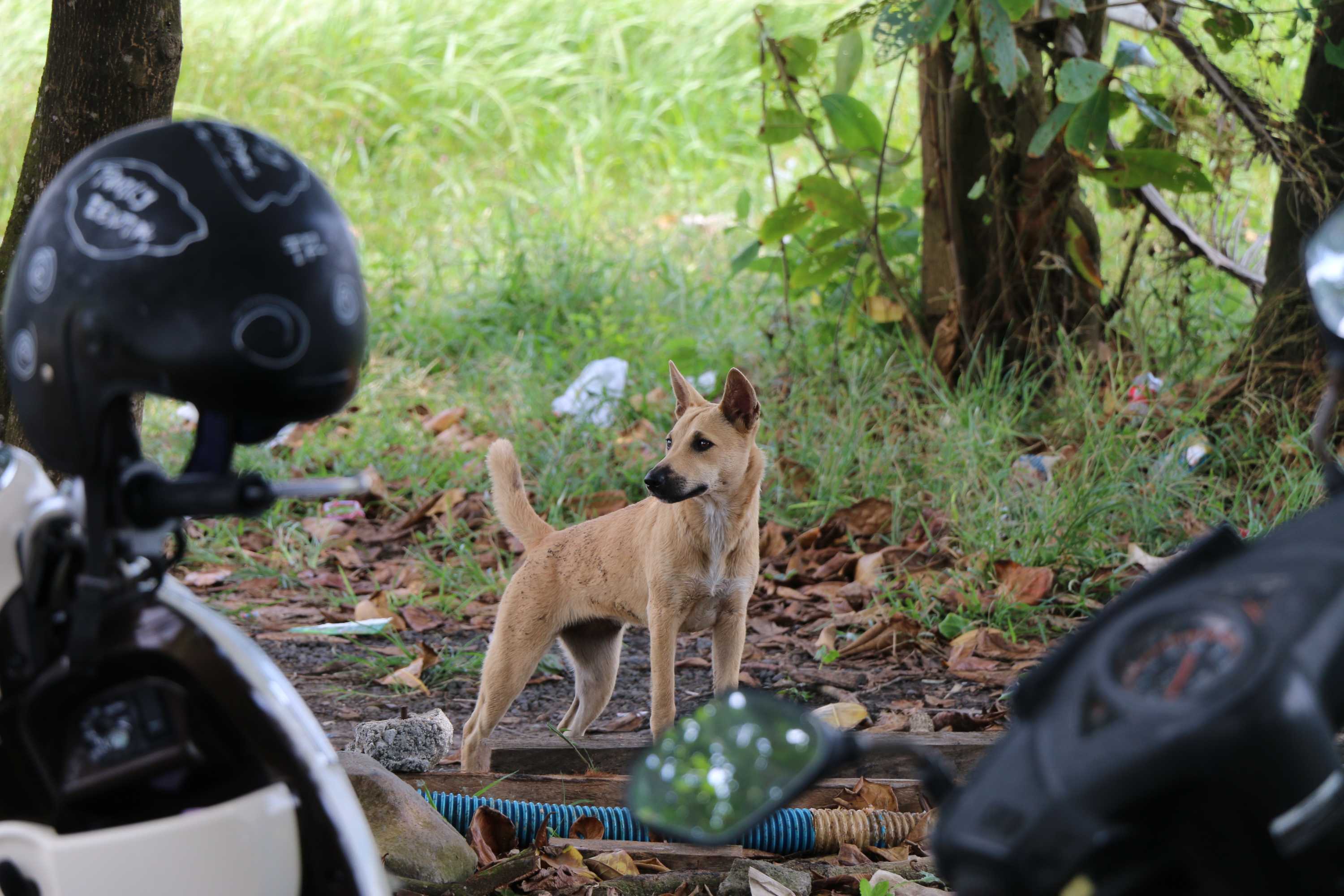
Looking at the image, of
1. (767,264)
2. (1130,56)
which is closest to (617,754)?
(767,264)

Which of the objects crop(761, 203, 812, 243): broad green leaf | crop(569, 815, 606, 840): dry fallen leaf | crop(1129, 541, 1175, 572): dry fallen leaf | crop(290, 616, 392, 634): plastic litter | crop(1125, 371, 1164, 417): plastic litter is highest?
crop(761, 203, 812, 243): broad green leaf

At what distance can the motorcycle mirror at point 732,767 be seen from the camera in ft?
2.88

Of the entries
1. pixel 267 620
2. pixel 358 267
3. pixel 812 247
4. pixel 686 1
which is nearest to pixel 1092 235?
pixel 812 247

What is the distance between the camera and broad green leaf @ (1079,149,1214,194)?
163 inches

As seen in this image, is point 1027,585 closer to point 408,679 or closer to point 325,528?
point 408,679

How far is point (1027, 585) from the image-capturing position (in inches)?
Answer: 148

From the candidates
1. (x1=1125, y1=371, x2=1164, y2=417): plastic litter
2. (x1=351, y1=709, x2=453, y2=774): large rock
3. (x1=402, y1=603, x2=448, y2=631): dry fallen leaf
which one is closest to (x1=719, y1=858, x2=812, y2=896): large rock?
(x1=351, y1=709, x2=453, y2=774): large rock

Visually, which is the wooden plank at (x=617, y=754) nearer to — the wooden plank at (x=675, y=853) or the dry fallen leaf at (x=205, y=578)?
the wooden plank at (x=675, y=853)

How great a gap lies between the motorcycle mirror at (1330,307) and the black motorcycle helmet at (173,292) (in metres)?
0.80

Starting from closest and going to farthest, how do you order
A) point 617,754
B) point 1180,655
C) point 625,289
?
point 1180,655 < point 617,754 < point 625,289

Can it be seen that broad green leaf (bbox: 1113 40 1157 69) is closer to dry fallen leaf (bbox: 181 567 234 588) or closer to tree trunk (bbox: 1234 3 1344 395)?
tree trunk (bbox: 1234 3 1344 395)

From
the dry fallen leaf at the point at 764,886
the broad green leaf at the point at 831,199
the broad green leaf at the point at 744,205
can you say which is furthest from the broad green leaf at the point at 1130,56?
the dry fallen leaf at the point at 764,886

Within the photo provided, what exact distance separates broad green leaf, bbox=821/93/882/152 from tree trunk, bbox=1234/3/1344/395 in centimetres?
134

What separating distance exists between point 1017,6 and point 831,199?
1.20 meters
